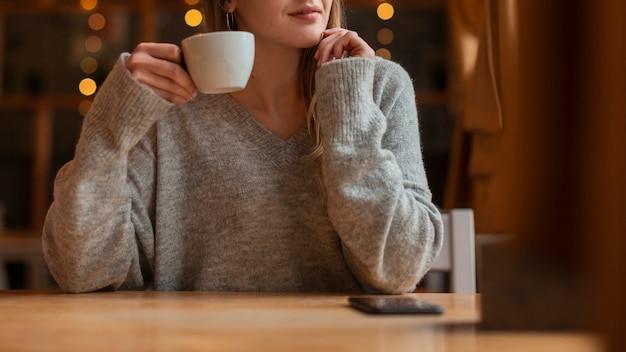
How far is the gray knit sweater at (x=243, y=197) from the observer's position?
1.08m

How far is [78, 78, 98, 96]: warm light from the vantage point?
13.6 feet

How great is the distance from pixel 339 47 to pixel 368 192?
29 cm

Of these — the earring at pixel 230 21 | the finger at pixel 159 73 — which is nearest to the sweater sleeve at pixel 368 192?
the finger at pixel 159 73

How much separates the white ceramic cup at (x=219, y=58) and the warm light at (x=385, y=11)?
119 inches

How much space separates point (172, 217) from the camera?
1.25 m

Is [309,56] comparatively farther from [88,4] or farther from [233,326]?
[88,4]

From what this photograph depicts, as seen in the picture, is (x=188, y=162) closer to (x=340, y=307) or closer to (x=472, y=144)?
(x=340, y=307)

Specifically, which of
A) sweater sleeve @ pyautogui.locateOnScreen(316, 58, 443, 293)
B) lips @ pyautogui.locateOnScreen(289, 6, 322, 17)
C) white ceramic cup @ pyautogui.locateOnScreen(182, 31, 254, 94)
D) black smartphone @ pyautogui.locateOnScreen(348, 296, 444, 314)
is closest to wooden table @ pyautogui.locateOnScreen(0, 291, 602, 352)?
black smartphone @ pyautogui.locateOnScreen(348, 296, 444, 314)

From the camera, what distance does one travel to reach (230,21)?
1.45 metres

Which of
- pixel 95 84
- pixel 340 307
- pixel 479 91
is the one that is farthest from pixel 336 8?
pixel 95 84

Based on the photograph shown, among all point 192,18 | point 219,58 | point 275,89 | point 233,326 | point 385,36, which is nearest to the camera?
point 233,326

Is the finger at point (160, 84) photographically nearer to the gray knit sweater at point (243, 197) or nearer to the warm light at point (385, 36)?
the gray knit sweater at point (243, 197)

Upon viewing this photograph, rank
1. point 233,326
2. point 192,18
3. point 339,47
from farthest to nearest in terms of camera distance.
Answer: point 192,18 → point 339,47 → point 233,326

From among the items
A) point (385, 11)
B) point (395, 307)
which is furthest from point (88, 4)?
point (395, 307)
